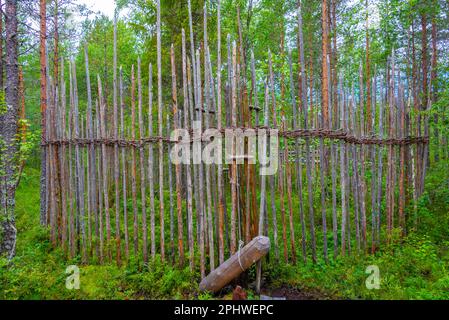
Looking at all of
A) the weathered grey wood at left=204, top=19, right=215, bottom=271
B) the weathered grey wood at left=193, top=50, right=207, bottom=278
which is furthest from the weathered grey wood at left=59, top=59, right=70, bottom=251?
the weathered grey wood at left=204, top=19, right=215, bottom=271

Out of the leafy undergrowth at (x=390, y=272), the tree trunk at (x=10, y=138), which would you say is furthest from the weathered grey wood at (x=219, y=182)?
the tree trunk at (x=10, y=138)

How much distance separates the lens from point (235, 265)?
3.81 metres

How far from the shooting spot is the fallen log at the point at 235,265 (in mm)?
3723

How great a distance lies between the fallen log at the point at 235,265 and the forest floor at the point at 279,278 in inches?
6.6

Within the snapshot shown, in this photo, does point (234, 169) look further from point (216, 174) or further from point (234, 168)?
point (216, 174)

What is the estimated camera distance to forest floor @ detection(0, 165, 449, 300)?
3688 millimetres

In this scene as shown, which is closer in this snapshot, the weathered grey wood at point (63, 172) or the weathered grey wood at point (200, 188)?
the weathered grey wood at point (200, 188)

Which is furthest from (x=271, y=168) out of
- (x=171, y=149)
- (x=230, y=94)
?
(x=171, y=149)

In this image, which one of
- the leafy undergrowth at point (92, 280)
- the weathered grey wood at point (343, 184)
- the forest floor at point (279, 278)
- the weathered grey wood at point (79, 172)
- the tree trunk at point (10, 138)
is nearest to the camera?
the leafy undergrowth at point (92, 280)

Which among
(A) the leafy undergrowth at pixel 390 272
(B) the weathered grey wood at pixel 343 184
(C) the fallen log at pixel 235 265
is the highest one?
(B) the weathered grey wood at pixel 343 184

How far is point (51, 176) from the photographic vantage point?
5.17 meters

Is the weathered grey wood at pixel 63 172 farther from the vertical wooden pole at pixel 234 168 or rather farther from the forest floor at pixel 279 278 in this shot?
the vertical wooden pole at pixel 234 168

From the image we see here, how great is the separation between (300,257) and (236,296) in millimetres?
1712
